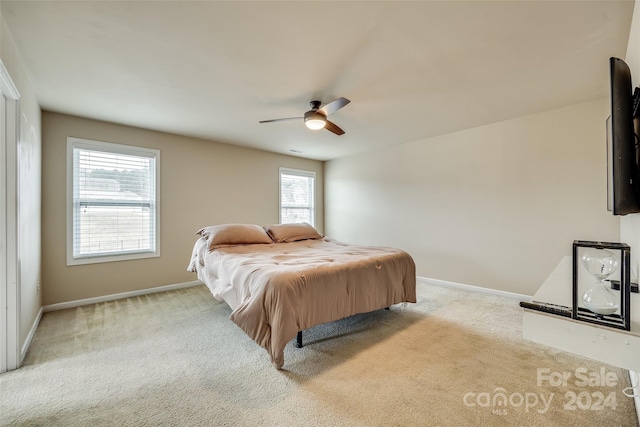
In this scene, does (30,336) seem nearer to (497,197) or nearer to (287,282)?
(287,282)

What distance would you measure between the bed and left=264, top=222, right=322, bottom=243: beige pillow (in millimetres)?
276

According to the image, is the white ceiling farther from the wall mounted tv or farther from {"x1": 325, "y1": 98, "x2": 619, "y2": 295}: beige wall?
the wall mounted tv

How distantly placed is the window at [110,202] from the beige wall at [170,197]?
9 cm

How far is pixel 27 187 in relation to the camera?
2.40m

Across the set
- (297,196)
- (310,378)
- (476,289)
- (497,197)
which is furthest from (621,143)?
(297,196)

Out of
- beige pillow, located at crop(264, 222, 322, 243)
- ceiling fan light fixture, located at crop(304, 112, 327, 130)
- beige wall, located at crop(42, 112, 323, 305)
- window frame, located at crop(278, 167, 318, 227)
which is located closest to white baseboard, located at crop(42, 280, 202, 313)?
beige wall, located at crop(42, 112, 323, 305)

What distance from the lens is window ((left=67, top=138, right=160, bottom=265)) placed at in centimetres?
341

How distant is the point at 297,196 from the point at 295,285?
153 inches

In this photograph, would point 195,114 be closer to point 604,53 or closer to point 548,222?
point 604,53

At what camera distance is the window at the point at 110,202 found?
341 cm

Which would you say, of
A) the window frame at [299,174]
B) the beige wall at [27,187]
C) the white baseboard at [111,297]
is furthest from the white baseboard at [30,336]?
the window frame at [299,174]

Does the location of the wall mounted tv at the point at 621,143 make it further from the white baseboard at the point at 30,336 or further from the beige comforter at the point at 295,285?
the white baseboard at the point at 30,336

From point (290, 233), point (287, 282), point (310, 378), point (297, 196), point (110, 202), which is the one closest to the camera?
point (310, 378)

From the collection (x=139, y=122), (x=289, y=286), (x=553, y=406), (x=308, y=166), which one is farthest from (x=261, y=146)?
(x=553, y=406)
